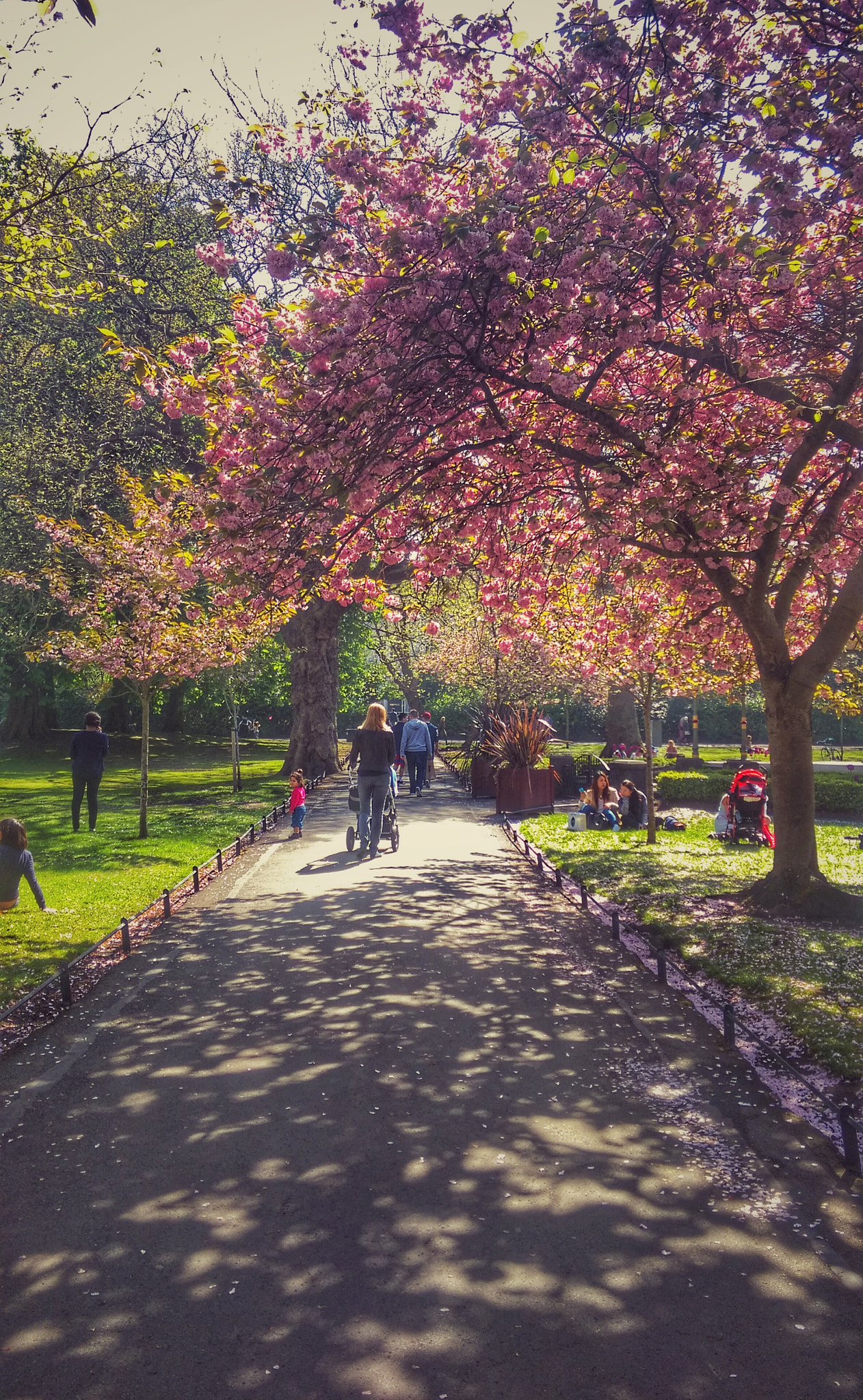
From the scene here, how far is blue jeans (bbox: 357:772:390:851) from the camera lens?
14.8 meters

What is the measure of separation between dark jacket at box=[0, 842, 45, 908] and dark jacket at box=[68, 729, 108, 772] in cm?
795

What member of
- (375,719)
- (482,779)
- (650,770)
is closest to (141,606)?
(375,719)

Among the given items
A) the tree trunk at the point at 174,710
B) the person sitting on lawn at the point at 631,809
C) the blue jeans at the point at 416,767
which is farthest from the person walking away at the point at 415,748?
the tree trunk at the point at 174,710

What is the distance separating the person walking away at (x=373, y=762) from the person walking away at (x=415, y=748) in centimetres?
1137

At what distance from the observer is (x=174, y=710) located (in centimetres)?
5259

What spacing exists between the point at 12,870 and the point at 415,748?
16894 mm

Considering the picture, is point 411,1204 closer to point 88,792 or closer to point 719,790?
point 88,792

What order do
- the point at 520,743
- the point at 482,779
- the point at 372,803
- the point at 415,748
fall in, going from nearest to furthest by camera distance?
the point at 372,803 < the point at 520,743 < the point at 482,779 < the point at 415,748

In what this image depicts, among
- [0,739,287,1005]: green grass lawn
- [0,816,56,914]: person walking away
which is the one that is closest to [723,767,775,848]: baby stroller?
[0,739,287,1005]: green grass lawn

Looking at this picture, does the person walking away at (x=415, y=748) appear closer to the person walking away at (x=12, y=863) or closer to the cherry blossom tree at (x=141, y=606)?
the cherry blossom tree at (x=141, y=606)

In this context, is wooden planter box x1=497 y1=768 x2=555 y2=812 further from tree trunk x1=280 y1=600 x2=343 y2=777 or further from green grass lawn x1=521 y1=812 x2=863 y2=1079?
tree trunk x1=280 y1=600 x2=343 y2=777

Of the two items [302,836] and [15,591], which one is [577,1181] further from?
[15,591]

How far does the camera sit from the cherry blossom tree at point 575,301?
788 cm

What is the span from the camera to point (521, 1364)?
134 inches
